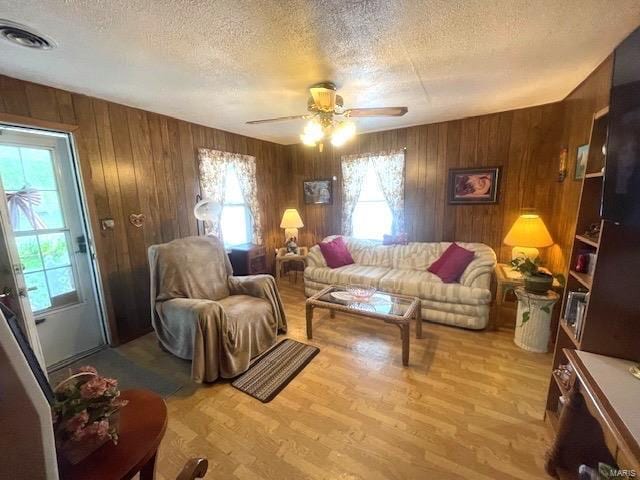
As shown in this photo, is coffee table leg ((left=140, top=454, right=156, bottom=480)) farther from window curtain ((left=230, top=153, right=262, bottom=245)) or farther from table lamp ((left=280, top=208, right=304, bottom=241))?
table lamp ((left=280, top=208, right=304, bottom=241))

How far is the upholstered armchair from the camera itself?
80.2 inches

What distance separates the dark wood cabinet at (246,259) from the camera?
140 inches

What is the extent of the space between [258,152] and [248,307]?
261cm

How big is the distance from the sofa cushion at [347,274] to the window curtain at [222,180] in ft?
3.78

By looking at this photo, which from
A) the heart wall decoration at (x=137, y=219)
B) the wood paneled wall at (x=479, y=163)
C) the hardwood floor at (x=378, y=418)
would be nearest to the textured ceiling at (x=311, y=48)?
the wood paneled wall at (x=479, y=163)

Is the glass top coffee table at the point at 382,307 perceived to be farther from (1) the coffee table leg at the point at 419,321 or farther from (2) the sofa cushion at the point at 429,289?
(2) the sofa cushion at the point at 429,289

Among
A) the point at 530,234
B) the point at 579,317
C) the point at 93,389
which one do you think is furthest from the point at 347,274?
the point at 93,389

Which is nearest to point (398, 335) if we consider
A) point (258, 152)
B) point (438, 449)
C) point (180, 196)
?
point (438, 449)

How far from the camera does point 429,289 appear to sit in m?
2.90

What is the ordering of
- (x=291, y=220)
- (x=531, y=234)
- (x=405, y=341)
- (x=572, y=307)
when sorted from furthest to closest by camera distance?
(x=291, y=220) → (x=531, y=234) → (x=405, y=341) → (x=572, y=307)

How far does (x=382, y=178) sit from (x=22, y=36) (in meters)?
3.50

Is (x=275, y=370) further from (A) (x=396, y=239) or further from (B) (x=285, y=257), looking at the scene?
(A) (x=396, y=239)

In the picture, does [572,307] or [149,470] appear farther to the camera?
[572,307]

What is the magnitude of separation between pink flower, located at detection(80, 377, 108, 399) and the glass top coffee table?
181 centimetres
